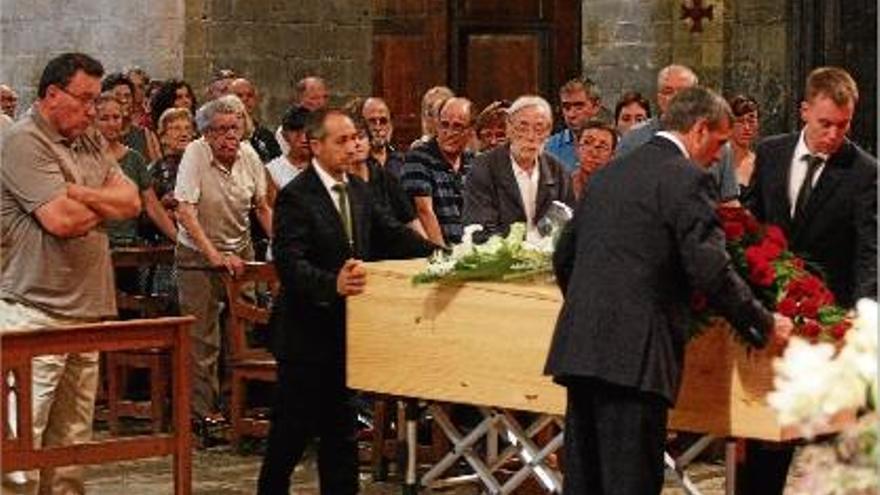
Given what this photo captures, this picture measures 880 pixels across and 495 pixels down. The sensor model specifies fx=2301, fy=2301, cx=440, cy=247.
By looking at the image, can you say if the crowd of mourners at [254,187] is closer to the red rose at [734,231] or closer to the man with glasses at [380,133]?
the man with glasses at [380,133]

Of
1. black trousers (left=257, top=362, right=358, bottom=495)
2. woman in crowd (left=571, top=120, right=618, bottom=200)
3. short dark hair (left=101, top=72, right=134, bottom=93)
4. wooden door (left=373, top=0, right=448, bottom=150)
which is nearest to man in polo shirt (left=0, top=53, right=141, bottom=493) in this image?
black trousers (left=257, top=362, right=358, bottom=495)

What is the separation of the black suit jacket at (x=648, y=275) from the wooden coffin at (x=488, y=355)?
306 mm

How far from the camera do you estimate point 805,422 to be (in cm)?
374

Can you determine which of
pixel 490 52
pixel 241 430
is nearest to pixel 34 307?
pixel 241 430

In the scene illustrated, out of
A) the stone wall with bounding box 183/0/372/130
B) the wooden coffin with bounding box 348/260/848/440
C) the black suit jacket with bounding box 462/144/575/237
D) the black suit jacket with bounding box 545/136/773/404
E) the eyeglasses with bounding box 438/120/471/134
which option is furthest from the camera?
the stone wall with bounding box 183/0/372/130

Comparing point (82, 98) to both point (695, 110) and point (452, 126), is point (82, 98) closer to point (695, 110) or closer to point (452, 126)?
point (695, 110)

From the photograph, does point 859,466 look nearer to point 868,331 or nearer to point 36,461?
point 868,331

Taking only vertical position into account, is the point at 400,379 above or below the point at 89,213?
below

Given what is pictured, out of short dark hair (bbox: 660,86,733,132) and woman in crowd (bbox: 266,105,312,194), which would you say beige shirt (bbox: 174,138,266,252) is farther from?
short dark hair (bbox: 660,86,733,132)

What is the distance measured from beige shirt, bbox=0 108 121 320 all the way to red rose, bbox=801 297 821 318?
2.61m

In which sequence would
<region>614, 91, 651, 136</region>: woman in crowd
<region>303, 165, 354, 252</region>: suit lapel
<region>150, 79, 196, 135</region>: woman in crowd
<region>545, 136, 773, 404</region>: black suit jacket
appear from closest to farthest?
<region>545, 136, 773, 404</region>: black suit jacket → <region>303, 165, 354, 252</region>: suit lapel → <region>614, 91, 651, 136</region>: woman in crowd → <region>150, 79, 196, 135</region>: woman in crowd

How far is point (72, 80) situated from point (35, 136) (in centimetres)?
24

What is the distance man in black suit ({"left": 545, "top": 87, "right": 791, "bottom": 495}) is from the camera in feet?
22.9

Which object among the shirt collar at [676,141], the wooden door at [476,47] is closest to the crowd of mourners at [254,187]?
the shirt collar at [676,141]
